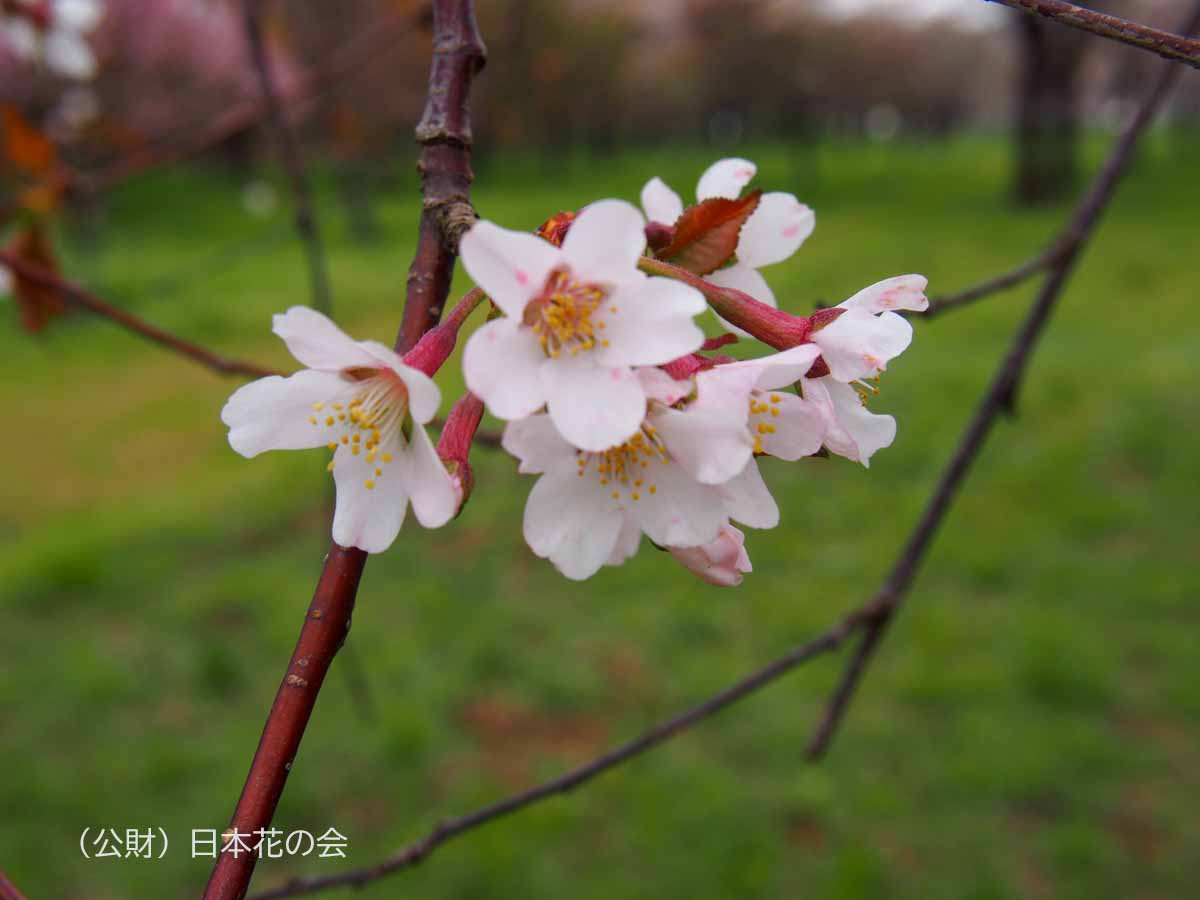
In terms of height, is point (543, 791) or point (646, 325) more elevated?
point (646, 325)

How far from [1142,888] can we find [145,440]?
5547 mm

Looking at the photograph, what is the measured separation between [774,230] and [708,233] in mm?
136

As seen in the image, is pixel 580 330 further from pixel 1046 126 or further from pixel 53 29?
pixel 1046 126

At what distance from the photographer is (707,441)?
534mm

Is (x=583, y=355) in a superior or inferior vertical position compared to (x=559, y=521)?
superior

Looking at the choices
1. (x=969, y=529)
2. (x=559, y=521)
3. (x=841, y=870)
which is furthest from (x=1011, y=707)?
(x=559, y=521)

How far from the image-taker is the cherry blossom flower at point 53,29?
6.77 ft

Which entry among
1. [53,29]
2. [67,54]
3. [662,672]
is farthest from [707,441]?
[662,672]

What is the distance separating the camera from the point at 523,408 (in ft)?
1.69

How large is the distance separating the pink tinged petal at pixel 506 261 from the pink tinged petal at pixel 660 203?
0.21m

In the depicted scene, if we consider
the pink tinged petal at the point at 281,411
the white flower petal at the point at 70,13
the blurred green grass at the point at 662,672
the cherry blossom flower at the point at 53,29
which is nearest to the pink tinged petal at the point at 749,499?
the pink tinged petal at the point at 281,411

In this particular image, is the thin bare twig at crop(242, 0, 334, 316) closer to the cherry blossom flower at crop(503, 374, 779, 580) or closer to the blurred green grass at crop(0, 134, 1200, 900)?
the blurred green grass at crop(0, 134, 1200, 900)

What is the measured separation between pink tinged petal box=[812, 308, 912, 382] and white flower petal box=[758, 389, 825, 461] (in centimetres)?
5

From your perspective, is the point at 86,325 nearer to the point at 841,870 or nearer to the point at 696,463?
the point at 841,870
